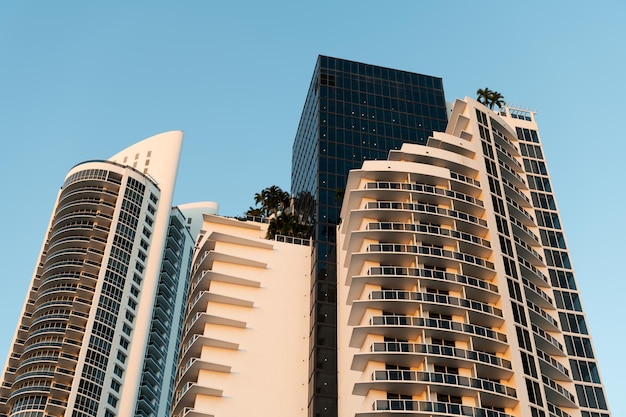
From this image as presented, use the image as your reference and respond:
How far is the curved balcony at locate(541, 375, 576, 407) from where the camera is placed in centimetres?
7656

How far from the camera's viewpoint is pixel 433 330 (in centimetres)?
7706

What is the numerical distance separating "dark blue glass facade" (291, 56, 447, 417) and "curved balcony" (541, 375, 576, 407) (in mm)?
23183

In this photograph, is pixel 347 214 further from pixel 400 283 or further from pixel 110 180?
pixel 110 180

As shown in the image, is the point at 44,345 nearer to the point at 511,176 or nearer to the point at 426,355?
the point at 426,355

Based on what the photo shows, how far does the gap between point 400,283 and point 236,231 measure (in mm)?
31904

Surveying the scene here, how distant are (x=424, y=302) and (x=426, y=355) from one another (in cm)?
598

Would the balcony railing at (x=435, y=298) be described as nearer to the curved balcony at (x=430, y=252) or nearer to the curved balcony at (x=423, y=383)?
the curved balcony at (x=430, y=252)

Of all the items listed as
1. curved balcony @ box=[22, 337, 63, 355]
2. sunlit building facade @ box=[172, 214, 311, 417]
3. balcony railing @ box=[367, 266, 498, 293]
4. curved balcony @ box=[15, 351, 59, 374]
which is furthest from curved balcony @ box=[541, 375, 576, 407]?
curved balcony @ box=[22, 337, 63, 355]

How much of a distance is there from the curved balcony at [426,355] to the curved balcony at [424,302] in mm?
4022

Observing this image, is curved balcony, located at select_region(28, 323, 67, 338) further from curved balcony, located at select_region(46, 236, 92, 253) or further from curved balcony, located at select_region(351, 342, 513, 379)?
curved balcony, located at select_region(351, 342, 513, 379)

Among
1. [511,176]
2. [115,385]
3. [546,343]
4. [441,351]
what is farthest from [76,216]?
[546,343]

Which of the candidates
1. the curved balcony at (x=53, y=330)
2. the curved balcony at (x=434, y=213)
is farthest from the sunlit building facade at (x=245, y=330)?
the curved balcony at (x=53, y=330)

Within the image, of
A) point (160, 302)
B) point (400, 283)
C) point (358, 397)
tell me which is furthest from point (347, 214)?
point (160, 302)

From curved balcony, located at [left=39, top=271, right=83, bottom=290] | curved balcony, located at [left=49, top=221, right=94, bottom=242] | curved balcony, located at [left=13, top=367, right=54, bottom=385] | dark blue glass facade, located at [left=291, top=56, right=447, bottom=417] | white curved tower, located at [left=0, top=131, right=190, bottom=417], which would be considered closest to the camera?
dark blue glass facade, located at [left=291, top=56, right=447, bottom=417]
